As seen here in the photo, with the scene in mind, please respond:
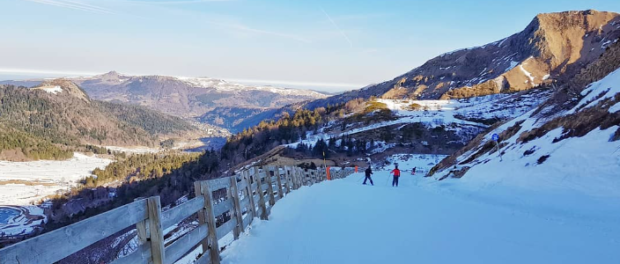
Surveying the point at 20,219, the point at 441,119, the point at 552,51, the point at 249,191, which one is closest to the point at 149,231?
the point at 249,191

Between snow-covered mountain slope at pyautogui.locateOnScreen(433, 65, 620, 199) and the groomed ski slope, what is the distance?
184 centimetres

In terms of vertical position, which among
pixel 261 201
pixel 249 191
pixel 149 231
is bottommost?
pixel 261 201

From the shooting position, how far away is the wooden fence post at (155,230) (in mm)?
4215

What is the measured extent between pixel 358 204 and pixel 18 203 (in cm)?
17127

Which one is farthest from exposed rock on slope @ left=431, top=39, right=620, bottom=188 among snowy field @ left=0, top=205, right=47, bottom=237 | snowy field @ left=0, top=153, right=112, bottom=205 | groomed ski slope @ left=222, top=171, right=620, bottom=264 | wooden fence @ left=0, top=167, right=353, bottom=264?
snowy field @ left=0, top=153, right=112, bottom=205

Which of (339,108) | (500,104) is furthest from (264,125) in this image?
(500,104)

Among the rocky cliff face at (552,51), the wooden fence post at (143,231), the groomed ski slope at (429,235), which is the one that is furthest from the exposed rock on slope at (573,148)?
the rocky cliff face at (552,51)

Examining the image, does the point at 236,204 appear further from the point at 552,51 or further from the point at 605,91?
the point at 552,51

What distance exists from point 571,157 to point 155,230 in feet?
48.7

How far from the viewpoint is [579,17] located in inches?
7579

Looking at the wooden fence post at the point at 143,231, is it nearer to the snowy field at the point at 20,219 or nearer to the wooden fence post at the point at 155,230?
the wooden fence post at the point at 155,230

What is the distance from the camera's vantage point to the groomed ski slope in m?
5.94

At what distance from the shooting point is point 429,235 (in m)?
7.12

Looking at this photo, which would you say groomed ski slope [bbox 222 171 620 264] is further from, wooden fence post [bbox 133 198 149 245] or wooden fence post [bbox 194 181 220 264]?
wooden fence post [bbox 133 198 149 245]
